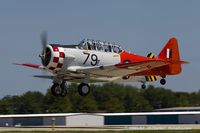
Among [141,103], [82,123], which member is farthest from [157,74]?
[141,103]

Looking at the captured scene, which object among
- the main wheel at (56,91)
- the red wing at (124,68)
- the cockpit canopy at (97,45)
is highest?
the cockpit canopy at (97,45)

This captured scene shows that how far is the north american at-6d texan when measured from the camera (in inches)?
1358

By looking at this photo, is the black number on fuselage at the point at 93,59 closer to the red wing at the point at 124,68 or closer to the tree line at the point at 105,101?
the red wing at the point at 124,68

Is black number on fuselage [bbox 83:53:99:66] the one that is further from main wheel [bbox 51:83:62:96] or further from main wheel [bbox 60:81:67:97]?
main wheel [bbox 51:83:62:96]

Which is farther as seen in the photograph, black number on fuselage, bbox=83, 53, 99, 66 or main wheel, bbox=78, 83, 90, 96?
main wheel, bbox=78, 83, 90, 96

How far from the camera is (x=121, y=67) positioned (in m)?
35.0

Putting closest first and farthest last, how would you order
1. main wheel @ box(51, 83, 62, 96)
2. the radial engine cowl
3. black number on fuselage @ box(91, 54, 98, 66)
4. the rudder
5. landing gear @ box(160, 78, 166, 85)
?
1. the radial engine cowl
2. main wheel @ box(51, 83, 62, 96)
3. black number on fuselage @ box(91, 54, 98, 66)
4. landing gear @ box(160, 78, 166, 85)
5. the rudder

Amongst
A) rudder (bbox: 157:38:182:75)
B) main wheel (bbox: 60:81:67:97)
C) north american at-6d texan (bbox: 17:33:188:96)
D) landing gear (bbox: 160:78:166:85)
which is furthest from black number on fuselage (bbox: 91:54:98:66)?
rudder (bbox: 157:38:182:75)

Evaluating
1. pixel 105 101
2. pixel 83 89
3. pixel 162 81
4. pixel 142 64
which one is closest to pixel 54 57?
pixel 83 89

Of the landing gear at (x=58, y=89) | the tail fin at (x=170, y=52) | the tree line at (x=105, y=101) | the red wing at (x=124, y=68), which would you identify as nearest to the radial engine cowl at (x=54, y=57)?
the landing gear at (x=58, y=89)

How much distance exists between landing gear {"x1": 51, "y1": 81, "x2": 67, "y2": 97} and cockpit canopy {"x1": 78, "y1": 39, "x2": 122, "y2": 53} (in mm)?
2738

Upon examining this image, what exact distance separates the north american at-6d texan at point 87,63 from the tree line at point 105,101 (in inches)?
2930

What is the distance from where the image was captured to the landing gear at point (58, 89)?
35062mm

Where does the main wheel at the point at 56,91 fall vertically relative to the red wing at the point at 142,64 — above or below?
below
